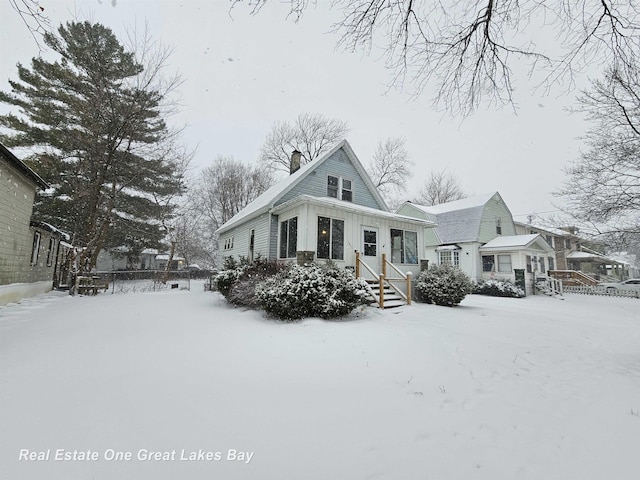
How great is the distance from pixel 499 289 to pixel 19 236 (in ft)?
74.7

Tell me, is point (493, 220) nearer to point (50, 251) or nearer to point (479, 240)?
point (479, 240)

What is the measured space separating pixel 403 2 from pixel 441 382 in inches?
205

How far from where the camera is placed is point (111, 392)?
9.57 feet

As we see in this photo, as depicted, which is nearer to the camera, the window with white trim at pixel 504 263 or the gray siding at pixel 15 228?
the gray siding at pixel 15 228

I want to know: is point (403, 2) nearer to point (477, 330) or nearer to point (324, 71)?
point (324, 71)

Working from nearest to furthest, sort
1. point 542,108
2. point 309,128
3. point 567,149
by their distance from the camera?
point 542,108, point 567,149, point 309,128

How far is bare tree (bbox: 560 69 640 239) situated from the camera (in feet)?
24.6

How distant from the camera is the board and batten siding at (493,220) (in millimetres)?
19625

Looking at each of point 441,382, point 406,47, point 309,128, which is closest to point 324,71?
point 406,47

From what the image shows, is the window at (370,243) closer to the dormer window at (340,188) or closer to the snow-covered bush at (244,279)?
the dormer window at (340,188)

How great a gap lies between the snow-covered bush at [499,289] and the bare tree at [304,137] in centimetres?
1759

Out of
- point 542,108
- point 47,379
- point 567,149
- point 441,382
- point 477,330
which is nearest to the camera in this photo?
point 47,379

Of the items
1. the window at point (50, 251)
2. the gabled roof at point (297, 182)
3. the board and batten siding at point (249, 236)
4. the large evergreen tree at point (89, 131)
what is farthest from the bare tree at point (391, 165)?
the window at point (50, 251)

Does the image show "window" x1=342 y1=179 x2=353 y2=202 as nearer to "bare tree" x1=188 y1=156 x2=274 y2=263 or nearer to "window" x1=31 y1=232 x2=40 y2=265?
"window" x1=31 y1=232 x2=40 y2=265
